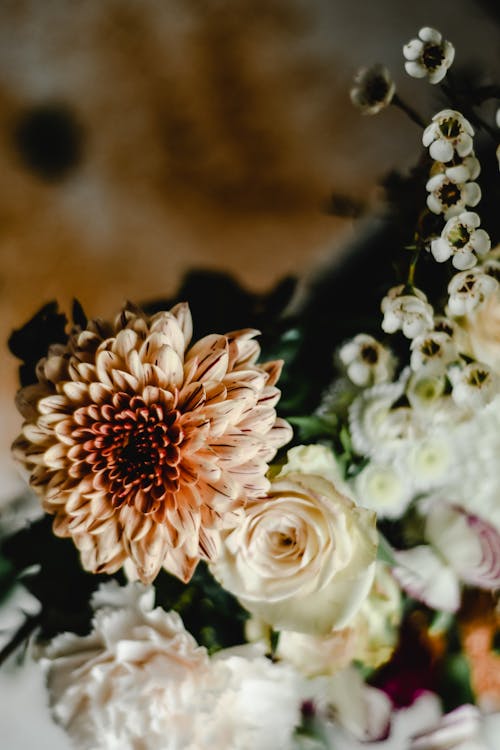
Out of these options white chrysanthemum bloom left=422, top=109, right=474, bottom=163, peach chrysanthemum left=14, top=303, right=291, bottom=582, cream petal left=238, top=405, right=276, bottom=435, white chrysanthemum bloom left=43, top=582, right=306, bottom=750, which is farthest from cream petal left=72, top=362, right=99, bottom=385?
white chrysanthemum bloom left=422, top=109, right=474, bottom=163

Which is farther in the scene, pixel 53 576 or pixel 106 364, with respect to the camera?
pixel 53 576

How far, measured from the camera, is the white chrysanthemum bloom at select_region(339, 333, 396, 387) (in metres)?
0.61

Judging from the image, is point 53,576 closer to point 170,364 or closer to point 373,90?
point 170,364

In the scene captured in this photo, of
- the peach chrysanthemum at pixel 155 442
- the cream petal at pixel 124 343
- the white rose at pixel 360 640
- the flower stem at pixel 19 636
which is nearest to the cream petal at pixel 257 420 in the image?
the peach chrysanthemum at pixel 155 442

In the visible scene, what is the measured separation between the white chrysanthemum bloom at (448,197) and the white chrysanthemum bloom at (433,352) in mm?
103

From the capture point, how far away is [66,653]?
631 millimetres

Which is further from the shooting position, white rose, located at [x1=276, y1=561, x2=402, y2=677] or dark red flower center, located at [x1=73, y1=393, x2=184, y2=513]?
white rose, located at [x1=276, y1=561, x2=402, y2=677]

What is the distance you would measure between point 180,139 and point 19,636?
54 centimetres

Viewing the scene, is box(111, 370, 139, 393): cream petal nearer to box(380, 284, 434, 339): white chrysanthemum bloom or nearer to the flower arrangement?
the flower arrangement

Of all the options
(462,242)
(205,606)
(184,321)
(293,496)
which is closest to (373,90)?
(462,242)

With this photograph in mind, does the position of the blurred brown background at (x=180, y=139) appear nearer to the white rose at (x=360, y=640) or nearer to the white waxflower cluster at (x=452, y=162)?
the white waxflower cluster at (x=452, y=162)

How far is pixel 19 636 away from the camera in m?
0.70

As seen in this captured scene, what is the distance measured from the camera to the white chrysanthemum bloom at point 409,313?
563mm

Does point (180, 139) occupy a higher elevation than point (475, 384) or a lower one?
higher
